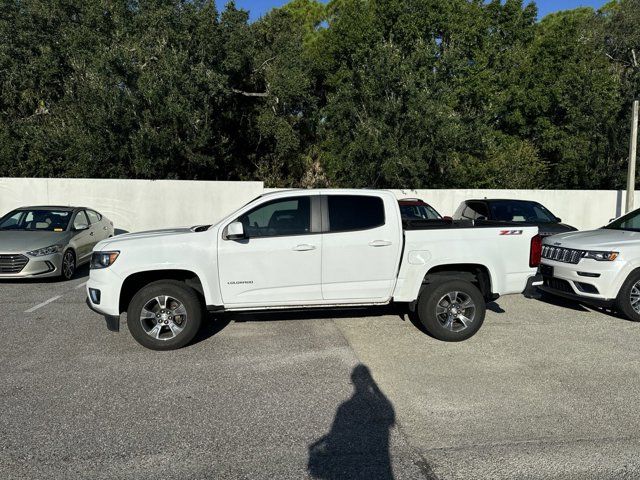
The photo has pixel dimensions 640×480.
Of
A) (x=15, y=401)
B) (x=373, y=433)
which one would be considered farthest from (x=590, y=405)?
(x=15, y=401)

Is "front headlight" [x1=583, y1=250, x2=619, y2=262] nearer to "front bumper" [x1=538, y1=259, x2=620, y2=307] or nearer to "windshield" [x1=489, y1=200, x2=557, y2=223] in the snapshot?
"front bumper" [x1=538, y1=259, x2=620, y2=307]

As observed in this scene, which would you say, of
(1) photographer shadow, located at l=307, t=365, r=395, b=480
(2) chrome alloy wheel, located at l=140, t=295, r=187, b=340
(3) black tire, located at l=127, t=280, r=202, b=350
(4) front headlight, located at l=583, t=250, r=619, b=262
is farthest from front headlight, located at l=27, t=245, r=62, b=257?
(4) front headlight, located at l=583, t=250, r=619, b=262

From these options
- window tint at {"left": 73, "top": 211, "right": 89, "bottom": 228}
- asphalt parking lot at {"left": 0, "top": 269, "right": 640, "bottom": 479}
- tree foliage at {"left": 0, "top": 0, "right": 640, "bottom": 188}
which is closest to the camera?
asphalt parking lot at {"left": 0, "top": 269, "right": 640, "bottom": 479}

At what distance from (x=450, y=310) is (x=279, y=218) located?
2342 millimetres

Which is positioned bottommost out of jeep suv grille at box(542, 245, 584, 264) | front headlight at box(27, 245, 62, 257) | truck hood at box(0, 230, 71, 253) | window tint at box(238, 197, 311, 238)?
front headlight at box(27, 245, 62, 257)

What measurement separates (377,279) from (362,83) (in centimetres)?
1607

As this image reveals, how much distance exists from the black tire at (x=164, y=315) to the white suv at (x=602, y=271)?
16.9ft

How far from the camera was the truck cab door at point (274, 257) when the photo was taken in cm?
577

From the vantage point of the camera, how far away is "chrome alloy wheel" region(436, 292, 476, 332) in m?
6.14

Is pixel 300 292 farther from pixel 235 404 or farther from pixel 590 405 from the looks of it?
pixel 590 405

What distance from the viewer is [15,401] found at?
4.36 m

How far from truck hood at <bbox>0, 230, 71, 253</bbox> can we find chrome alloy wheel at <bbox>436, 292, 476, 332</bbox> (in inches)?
292

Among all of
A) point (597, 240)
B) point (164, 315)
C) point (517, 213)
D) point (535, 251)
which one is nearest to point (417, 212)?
point (517, 213)

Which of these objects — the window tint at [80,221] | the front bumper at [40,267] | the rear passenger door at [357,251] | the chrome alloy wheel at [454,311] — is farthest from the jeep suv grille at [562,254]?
the window tint at [80,221]
